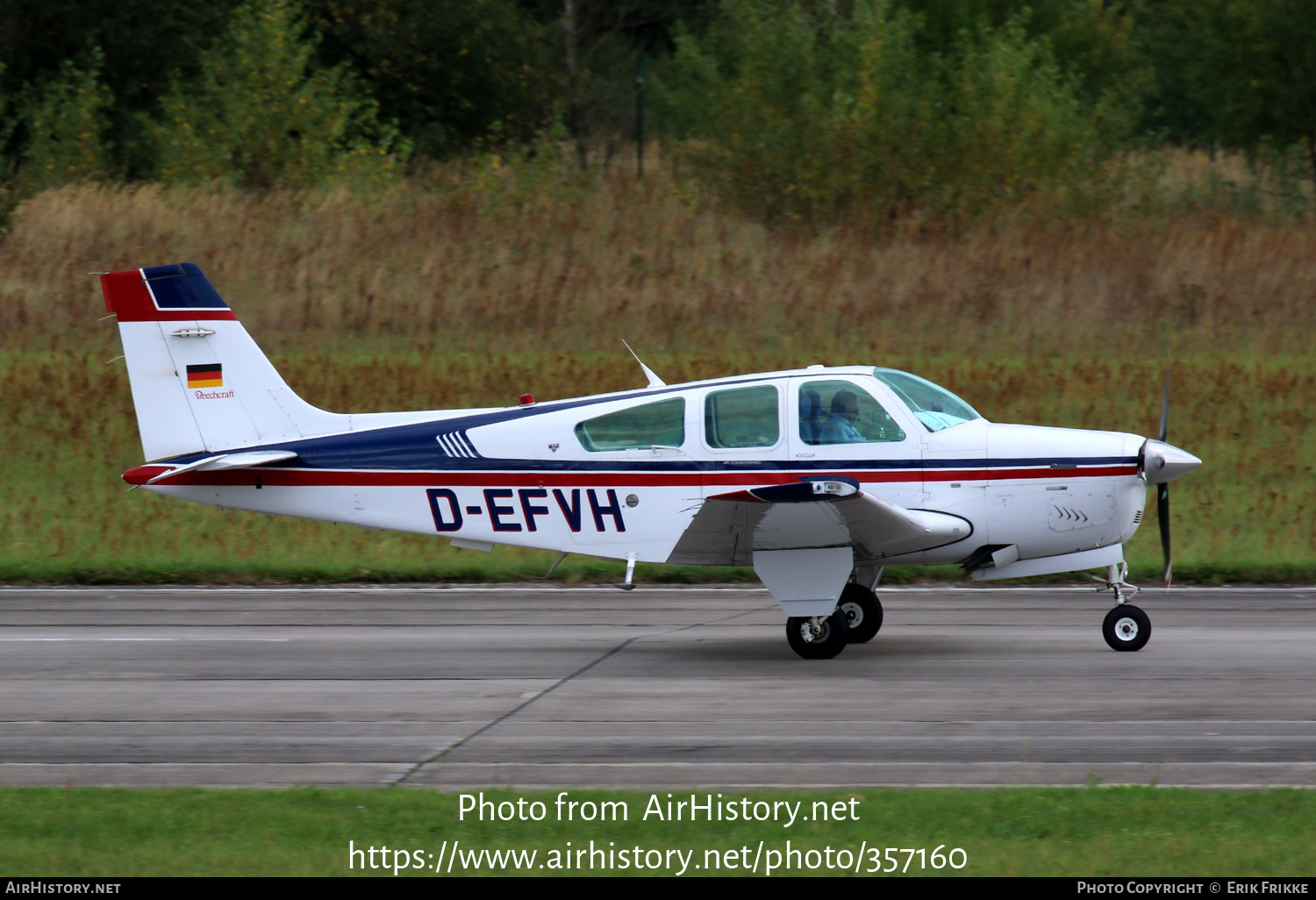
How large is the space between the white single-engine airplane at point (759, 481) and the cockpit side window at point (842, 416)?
0.04 feet

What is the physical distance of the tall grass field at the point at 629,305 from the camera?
67.2 feet

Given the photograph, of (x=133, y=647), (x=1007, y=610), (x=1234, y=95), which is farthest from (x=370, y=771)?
(x=1234, y=95)

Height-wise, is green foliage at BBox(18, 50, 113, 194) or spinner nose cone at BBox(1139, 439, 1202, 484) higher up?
green foliage at BBox(18, 50, 113, 194)

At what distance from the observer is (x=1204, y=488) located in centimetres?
1719

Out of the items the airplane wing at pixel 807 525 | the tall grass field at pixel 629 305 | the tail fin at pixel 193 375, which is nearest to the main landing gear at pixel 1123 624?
the airplane wing at pixel 807 525

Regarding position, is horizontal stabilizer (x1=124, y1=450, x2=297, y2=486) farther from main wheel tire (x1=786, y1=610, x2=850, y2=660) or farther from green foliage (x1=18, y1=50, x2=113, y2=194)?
green foliage (x1=18, y1=50, x2=113, y2=194)

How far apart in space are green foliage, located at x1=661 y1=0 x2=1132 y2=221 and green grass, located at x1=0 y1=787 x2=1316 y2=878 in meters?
20.9

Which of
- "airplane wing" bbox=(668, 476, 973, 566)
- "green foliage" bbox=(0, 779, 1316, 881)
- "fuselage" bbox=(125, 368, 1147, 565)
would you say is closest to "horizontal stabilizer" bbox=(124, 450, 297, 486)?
"fuselage" bbox=(125, 368, 1147, 565)

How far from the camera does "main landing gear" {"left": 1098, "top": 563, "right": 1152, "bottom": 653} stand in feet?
32.7

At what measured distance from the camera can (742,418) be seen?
987cm

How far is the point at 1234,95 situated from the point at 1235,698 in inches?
996

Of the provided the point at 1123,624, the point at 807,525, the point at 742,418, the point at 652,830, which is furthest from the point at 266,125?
the point at 652,830

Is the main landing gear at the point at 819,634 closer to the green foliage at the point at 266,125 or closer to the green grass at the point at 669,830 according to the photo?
the green grass at the point at 669,830

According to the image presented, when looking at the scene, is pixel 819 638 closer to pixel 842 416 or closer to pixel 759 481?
pixel 759 481
